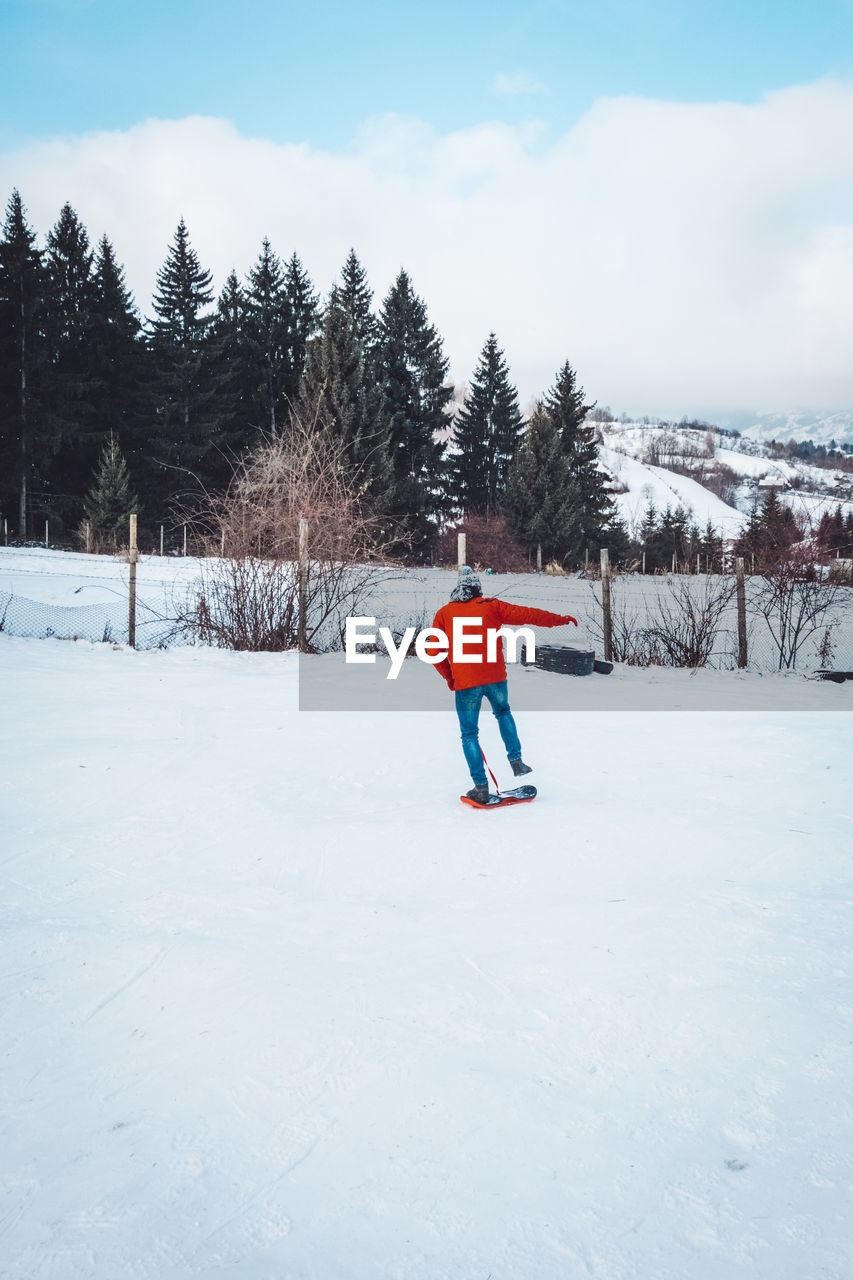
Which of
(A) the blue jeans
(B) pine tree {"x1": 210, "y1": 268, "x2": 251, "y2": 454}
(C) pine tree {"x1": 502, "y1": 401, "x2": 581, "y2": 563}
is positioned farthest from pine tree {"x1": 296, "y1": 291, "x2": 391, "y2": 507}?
(A) the blue jeans

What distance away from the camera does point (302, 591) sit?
1134cm

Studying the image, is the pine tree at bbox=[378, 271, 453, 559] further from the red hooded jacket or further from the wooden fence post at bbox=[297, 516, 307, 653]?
the red hooded jacket

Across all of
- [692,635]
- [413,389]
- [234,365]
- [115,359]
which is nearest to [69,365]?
[115,359]

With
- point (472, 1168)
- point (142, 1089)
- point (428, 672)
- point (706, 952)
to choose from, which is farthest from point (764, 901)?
point (428, 672)

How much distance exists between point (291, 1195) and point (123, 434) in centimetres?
3935

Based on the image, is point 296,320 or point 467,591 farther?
point 296,320

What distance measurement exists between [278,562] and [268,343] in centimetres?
3167

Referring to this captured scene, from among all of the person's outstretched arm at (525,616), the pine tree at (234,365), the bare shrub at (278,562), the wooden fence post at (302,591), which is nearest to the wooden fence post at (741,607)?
the bare shrub at (278,562)

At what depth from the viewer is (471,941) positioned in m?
3.25

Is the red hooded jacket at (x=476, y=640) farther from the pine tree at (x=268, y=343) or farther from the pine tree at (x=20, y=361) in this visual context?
the pine tree at (x=268, y=343)

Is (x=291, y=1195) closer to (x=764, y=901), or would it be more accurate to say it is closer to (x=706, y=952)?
(x=706, y=952)

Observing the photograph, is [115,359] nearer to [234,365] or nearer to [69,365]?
[69,365]

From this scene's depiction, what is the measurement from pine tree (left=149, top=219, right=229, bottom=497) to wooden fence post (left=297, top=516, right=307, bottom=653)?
26473mm

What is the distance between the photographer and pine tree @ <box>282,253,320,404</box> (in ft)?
129
